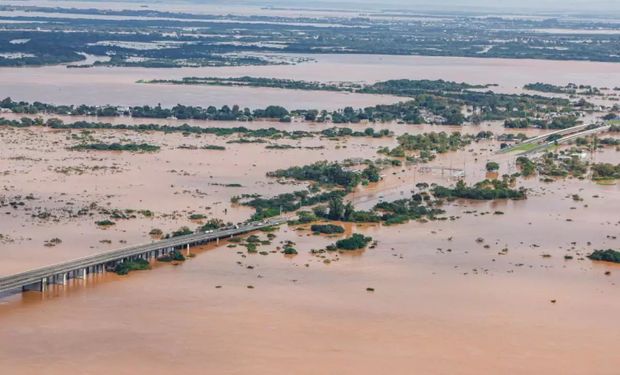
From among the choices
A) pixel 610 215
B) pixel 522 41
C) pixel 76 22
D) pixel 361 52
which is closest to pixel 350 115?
pixel 610 215

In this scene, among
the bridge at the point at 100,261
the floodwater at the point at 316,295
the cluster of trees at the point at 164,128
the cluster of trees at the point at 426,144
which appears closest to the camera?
the floodwater at the point at 316,295

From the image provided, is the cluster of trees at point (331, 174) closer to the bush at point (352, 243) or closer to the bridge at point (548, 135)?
the bush at point (352, 243)

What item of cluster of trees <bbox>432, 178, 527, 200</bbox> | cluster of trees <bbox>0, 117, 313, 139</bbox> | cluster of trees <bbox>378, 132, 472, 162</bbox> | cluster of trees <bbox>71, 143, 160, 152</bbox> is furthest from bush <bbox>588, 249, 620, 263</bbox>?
cluster of trees <bbox>0, 117, 313, 139</bbox>

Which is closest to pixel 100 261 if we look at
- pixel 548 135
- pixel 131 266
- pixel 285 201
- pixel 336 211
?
pixel 131 266

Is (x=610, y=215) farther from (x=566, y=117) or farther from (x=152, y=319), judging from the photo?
(x=566, y=117)

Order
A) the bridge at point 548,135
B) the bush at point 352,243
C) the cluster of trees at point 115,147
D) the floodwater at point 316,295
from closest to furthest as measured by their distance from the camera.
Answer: the floodwater at point 316,295 < the bush at point 352,243 < the cluster of trees at point 115,147 < the bridge at point 548,135

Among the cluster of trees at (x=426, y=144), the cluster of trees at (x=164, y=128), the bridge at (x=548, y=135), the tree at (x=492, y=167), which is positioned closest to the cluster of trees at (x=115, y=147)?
the cluster of trees at (x=164, y=128)
